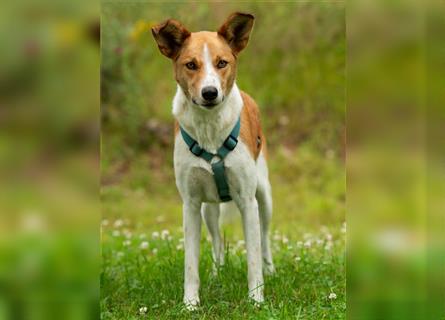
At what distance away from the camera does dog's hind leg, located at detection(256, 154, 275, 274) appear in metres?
5.41

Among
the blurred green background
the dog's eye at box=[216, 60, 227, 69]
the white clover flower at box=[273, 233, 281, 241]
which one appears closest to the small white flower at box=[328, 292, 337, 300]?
the dog's eye at box=[216, 60, 227, 69]

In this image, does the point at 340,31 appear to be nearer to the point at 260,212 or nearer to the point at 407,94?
the point at 260,212

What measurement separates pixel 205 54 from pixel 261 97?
7.74 m

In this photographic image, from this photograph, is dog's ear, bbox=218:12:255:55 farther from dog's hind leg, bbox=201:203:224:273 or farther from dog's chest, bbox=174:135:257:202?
dog's hind leg, bbox=201:203:224:273

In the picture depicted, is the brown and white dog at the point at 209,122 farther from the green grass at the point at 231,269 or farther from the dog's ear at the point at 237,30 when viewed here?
the green grass at the point at 231,269

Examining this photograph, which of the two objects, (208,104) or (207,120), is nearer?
(208,104)

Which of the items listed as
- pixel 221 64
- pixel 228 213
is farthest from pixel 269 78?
pixel 221 64

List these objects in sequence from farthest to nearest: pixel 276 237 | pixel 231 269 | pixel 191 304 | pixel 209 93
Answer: pixel 276 237 < pixel 231 269 < pixel 191 304 < pixel 209 93

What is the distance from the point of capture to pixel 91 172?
2.16 m

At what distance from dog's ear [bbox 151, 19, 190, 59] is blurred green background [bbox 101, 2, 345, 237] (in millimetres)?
6010

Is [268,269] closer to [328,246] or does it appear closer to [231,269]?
[231,269]

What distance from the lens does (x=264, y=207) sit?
5551mm

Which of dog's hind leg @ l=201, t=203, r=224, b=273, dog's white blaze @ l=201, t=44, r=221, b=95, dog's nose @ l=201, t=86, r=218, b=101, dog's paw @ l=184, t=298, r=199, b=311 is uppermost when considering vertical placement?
dog's white blaze @ l=201, t=44, r=221, b=95

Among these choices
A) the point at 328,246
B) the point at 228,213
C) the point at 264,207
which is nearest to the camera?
the point at 264,207
